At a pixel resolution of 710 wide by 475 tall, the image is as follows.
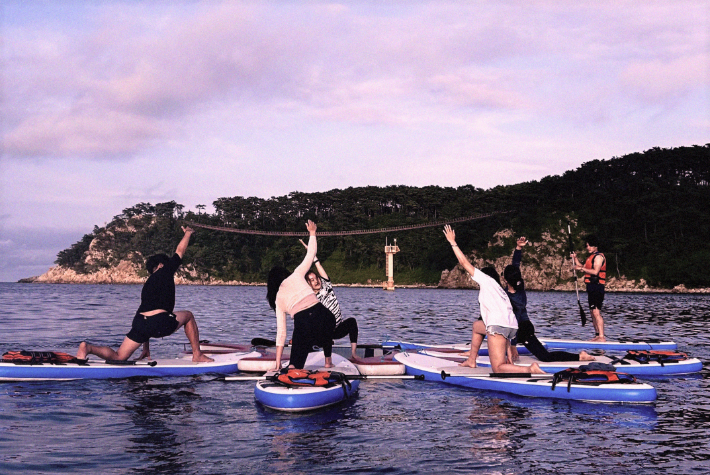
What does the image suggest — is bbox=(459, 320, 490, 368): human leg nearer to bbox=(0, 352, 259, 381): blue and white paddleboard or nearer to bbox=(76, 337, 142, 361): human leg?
bbox=(0, 352, 259, 381): blue and white paddleboard

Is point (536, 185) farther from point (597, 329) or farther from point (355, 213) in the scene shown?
point (597, 329)

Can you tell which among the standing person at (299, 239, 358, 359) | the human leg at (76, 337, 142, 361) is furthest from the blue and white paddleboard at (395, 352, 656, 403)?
the human leg at (76, 337, 142, 361)

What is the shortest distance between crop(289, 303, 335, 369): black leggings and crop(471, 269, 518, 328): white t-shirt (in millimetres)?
3123

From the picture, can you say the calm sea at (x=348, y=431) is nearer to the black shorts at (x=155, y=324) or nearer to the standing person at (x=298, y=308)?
the black shorts at (x=155, y=324)

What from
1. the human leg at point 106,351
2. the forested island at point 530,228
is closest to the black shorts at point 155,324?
the human leg at point 106,351

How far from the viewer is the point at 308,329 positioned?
1129cm

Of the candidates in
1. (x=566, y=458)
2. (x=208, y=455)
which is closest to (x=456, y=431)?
(x=566, y=458)

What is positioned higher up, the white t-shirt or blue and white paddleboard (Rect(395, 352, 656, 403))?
the white t-shirt

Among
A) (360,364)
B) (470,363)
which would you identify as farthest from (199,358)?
(470,363)

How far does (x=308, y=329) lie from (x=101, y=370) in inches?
227

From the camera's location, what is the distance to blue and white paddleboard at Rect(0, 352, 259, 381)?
13.5 m

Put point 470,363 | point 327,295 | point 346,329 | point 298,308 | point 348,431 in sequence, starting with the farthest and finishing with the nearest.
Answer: point 470,363
point 346,329
point 327,295
point 298,308
point 348,431

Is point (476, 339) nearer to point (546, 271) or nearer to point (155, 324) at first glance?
point (155, 324)

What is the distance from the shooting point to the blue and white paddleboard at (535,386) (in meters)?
11.5
